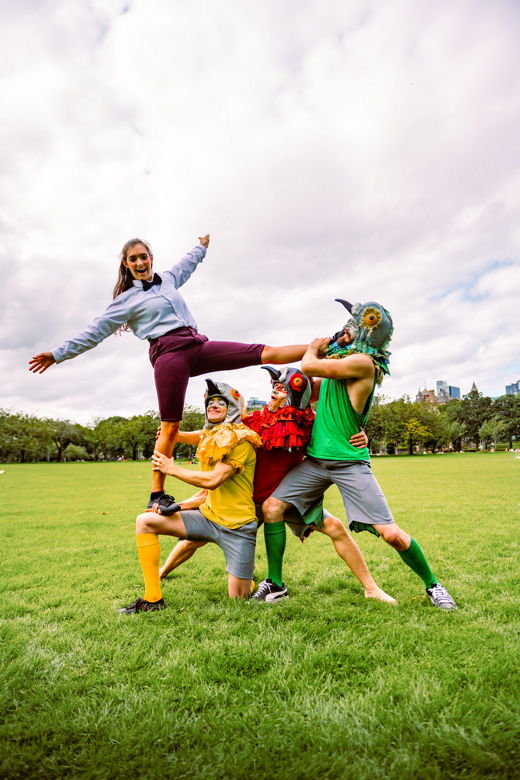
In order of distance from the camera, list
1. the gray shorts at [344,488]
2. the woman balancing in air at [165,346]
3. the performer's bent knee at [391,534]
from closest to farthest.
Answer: the performer's bent knee at [391,534], the gray shorts at [344,488], the woman balancing in air at [165,346]

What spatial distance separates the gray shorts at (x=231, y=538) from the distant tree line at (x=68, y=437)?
51.1 m

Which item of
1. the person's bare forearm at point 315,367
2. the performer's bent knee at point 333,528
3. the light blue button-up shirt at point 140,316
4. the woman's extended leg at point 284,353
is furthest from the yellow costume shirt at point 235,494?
the light blue button-up shirt at point 140,316

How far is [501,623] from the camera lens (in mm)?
3717

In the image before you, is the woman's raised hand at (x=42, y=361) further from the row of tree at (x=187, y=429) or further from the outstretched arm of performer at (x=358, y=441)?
the row of tree at (x=187, y=429)

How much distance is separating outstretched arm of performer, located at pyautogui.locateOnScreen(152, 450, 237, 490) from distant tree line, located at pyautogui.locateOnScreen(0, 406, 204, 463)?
51.2 metres

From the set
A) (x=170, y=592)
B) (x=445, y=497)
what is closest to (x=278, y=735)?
(x=170, y=592)

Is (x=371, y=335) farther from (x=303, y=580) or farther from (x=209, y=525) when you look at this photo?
(x=303, y=580)

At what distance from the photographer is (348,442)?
14.2 feet

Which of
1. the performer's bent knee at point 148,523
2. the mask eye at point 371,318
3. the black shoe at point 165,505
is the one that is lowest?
the performer's bent knee at point 148,523

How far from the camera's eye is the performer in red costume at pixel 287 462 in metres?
4.41

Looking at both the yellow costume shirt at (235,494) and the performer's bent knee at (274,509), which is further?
the performer's bent knee at (274,509)

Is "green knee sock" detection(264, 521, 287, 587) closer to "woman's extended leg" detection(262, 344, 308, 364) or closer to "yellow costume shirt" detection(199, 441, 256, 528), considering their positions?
"yellow costume shirt" detection(199, 441, 256, 528)

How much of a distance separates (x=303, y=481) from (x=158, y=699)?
7.22 ft

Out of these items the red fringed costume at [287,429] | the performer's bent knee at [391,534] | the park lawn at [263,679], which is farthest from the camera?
the red fringed costume at [287,429]
